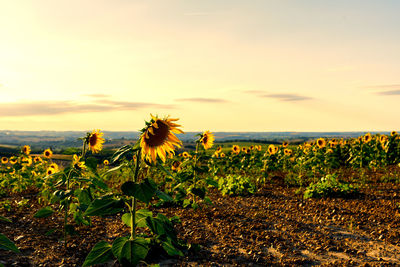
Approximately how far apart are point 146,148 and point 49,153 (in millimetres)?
11054

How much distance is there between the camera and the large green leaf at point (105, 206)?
302 cm

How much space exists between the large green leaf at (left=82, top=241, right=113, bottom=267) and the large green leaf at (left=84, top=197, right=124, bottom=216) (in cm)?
42

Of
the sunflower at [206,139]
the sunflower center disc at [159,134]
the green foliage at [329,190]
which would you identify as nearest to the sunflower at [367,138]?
the green foliage at [329,190]

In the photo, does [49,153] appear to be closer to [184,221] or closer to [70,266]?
[184,221]

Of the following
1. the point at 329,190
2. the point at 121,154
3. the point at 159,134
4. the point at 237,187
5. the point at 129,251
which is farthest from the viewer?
the point at 237,187

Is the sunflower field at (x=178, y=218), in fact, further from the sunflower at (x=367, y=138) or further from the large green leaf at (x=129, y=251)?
the sunflower at (x=367, y=138)

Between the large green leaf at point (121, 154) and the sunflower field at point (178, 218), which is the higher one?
the large green leaf at point (121, 154)

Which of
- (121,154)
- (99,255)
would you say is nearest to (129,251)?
(99,255)

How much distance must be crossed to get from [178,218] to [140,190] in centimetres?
273

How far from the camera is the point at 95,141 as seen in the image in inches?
238

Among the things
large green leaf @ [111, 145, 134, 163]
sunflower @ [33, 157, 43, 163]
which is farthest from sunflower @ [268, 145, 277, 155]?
large green leaf @ [111, 145, 134, 163]

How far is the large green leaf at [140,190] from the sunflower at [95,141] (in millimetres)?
3108

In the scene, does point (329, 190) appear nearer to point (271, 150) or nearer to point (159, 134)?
point (271, 150)

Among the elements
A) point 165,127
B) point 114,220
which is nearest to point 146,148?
point 165,127
